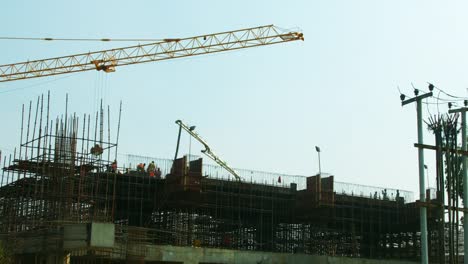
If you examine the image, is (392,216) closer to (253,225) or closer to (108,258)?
(253,225)

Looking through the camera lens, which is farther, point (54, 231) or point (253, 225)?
point (253, 225)

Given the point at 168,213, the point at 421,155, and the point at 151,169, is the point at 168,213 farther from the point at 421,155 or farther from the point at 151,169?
the point at 421,155

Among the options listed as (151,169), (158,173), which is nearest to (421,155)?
(158,173)

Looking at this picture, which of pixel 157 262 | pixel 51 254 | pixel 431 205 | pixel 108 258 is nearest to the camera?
pixel 431 205

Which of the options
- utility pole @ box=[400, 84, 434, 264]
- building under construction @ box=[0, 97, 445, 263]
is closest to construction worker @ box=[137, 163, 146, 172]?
building under construction @ box=[0, 97, 445, 263]

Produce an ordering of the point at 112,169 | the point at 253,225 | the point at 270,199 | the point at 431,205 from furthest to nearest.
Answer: the point at 253,225 → the point at 270,199 → the point at 112,169 → the point at 431,205

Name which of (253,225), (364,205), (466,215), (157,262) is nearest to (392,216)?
(364,205)

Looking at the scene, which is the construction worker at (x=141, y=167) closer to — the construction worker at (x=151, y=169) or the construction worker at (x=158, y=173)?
the construction worker at (x=151, y=169)

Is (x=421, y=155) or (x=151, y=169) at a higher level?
(x=151, y=169)

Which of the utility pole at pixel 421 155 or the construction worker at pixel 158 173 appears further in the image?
the construction worker at pixel 158 173

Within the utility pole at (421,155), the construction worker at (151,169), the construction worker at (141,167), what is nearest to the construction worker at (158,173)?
the construction worker at (151,169)

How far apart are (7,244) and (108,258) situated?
474 centimetres

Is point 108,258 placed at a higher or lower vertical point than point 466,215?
lower

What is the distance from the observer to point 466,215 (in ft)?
76.3
